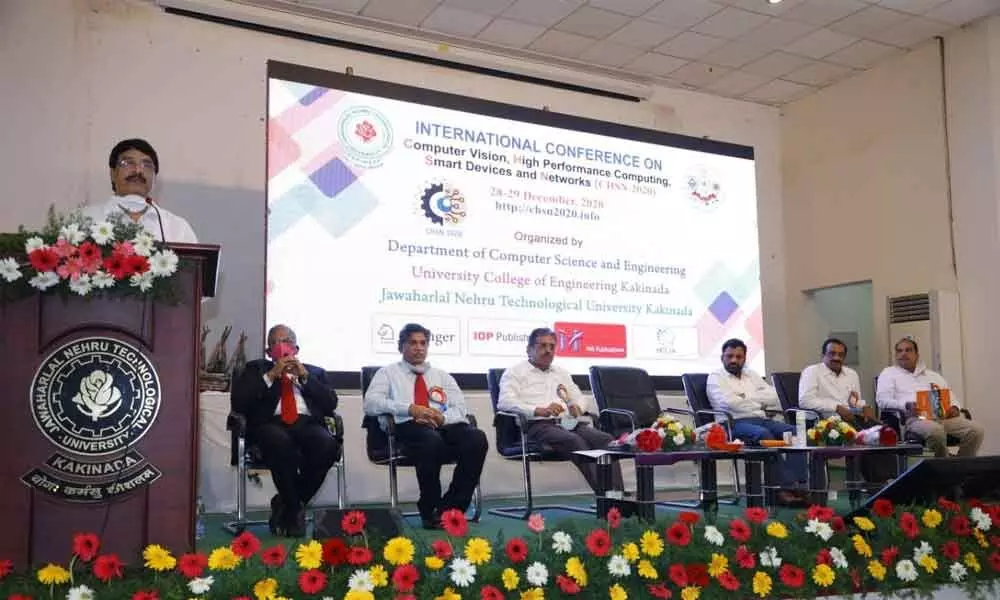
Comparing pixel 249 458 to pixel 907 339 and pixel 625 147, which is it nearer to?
pixel 625 147

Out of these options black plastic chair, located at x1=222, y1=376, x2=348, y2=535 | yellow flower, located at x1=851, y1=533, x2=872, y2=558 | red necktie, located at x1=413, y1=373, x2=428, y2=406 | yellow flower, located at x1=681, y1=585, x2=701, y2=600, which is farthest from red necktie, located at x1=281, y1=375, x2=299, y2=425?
yellow flower, located at x1=851, y1=533, x2=872, y2=558

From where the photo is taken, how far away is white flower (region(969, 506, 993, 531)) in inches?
114

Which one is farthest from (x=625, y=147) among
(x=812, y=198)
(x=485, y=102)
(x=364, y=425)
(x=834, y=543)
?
(x=834, y=543)

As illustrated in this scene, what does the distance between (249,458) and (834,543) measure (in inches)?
94.6

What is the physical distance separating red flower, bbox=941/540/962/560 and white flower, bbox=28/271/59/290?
261cm

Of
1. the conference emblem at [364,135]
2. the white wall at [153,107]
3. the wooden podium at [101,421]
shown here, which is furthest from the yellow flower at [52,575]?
the conference emblem at [364,135]

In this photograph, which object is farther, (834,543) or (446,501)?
(446,501)

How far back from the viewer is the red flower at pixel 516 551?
7.45 ft

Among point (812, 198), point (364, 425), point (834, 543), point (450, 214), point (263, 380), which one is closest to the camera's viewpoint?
point (834, 543)

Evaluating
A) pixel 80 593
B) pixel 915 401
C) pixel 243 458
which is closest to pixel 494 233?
pixel 243 458

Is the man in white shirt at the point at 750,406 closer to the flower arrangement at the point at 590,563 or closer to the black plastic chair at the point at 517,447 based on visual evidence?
→ the black plastic chair at the point at 517,447

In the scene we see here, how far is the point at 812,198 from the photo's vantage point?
7398 millimetres

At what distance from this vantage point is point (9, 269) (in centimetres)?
207

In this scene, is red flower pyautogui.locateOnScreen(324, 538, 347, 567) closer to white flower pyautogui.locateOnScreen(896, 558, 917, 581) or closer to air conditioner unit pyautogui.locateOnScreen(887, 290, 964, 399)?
white flower pyautogui.locateOnScreen(896, 558, 917, 581)
